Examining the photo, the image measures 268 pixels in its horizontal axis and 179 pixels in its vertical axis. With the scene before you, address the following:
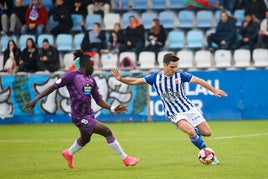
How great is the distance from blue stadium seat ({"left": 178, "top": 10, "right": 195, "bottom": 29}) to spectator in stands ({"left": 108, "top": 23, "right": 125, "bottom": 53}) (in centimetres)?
242

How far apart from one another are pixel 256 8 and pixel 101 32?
5371 millimetres

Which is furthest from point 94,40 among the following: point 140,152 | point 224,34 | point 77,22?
point 140,152

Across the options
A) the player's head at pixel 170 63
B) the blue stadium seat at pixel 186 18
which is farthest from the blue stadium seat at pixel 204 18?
the player's head at pixel 170 63

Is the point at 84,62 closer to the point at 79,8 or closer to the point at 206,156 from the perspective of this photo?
the point at 206,156

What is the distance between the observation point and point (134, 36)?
1043 inches

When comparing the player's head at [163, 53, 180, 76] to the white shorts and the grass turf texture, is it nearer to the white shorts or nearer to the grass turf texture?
the white shorts

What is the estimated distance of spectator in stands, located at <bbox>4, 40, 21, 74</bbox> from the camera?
1013 inches

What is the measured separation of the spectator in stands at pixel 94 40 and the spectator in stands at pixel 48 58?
122 centimetres

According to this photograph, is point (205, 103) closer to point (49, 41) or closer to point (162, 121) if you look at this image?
point (162, 121)

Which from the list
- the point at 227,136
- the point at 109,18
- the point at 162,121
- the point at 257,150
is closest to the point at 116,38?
the point at 109,18

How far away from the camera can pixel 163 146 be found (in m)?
17.4

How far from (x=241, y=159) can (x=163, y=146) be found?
10.3 feet

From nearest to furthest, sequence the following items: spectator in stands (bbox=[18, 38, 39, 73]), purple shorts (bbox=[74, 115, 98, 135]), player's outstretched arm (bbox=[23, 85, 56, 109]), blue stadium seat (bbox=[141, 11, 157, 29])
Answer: player's outstretched arm (bbox=[23, 85, 56, 109]) → purple shorts (bbox=[74, 115, 98, 135]) → spectator in stands (bbox=[18, 38, 39, 73]) → blue stadium seat (bbox=[141, 11, 157, 29])

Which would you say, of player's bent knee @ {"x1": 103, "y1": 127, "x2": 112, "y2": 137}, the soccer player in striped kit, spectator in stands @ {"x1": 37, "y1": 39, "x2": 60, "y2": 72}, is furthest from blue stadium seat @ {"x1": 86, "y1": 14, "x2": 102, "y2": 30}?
player's bent knee @ {"x1": 103, "y1": 127, "x2": 112, "y2": 137}
